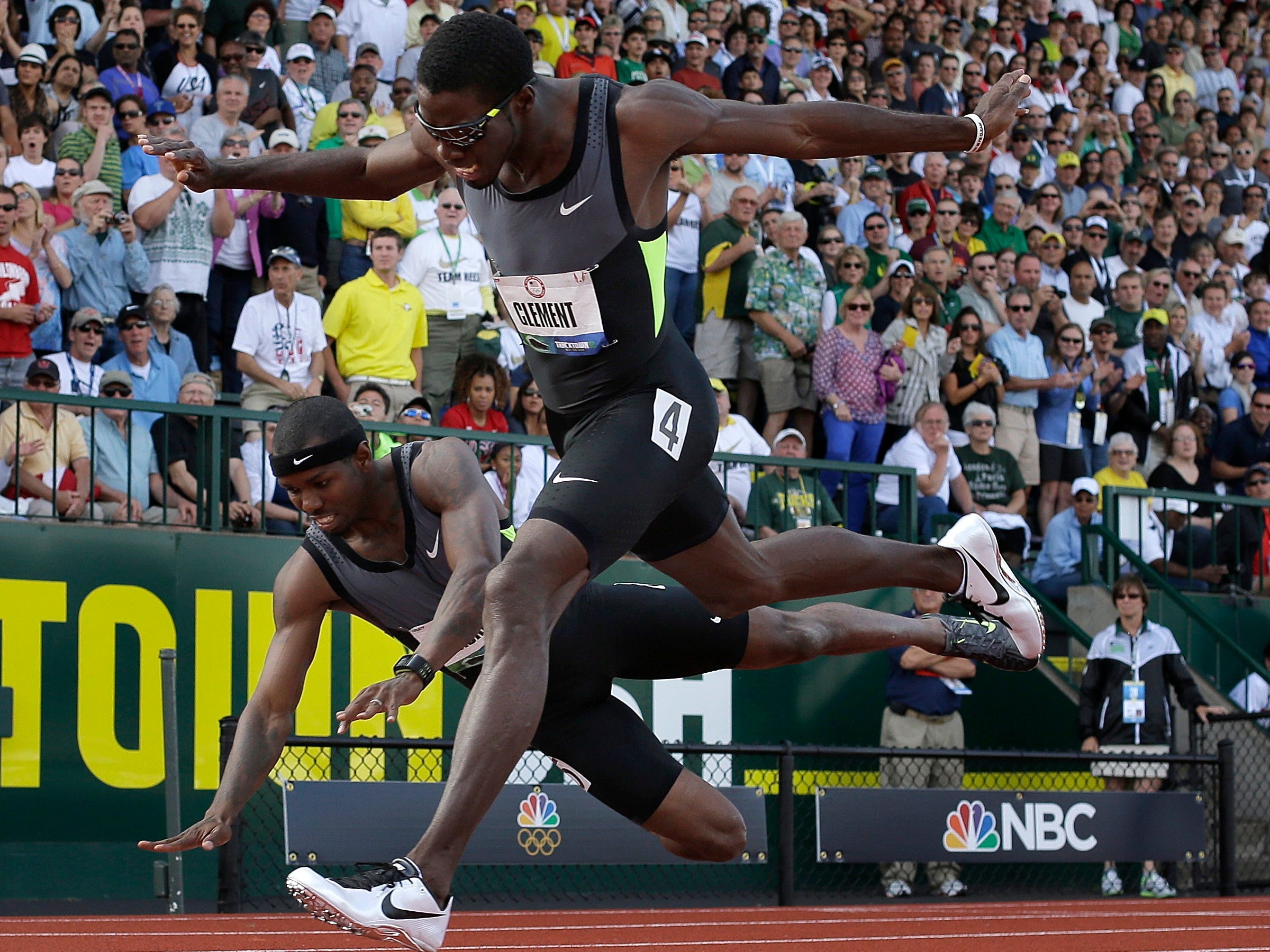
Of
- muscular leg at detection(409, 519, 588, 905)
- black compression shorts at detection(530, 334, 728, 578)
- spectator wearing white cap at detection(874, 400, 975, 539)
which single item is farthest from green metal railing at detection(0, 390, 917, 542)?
muscular leg at detection(409, 519, 588, 905)

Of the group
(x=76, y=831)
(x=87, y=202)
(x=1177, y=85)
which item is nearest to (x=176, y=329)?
(x=87, y=202)

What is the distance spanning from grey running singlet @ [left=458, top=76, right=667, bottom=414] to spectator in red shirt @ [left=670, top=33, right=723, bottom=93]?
415 inches

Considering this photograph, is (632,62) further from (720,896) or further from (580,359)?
(580,359)

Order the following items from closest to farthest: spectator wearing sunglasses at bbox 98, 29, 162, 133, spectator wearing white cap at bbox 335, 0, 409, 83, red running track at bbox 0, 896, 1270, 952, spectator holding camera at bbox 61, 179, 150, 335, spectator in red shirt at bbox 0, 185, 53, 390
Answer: red running track at bbox 0, 896, 1270, 952
spectator in red shirt at bbox 0, 185, 53, 390
spectator holding camera at bbox 61, 179, 150, 335
spectator wearing sunglasses at bbox 98, 29, 162, 133
spectator wearing white cap at bbox 335, 0, 409, 83

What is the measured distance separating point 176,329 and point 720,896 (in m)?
5.15

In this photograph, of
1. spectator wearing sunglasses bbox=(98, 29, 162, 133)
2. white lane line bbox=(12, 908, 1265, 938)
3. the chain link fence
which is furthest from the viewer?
spectator wearing sunglasses bbox=(98, 29, 162, 133)

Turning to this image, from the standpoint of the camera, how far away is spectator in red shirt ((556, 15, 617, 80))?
→ 48.4 ft

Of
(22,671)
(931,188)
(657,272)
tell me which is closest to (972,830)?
(22,671)

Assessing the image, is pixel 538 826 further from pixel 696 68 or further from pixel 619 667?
pixel 696 68

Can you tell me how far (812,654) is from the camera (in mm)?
6750

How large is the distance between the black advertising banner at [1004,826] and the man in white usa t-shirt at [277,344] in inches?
171

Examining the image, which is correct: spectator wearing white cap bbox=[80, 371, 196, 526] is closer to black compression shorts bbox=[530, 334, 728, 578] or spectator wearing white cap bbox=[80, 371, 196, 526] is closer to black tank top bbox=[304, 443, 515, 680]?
black tank top bbox=[304, 443, 515, 680]

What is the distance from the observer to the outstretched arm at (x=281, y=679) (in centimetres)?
580

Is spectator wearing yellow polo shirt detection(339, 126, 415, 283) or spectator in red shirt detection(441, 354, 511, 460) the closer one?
spectator in red shirt detection(441, 354, 511, 460)
